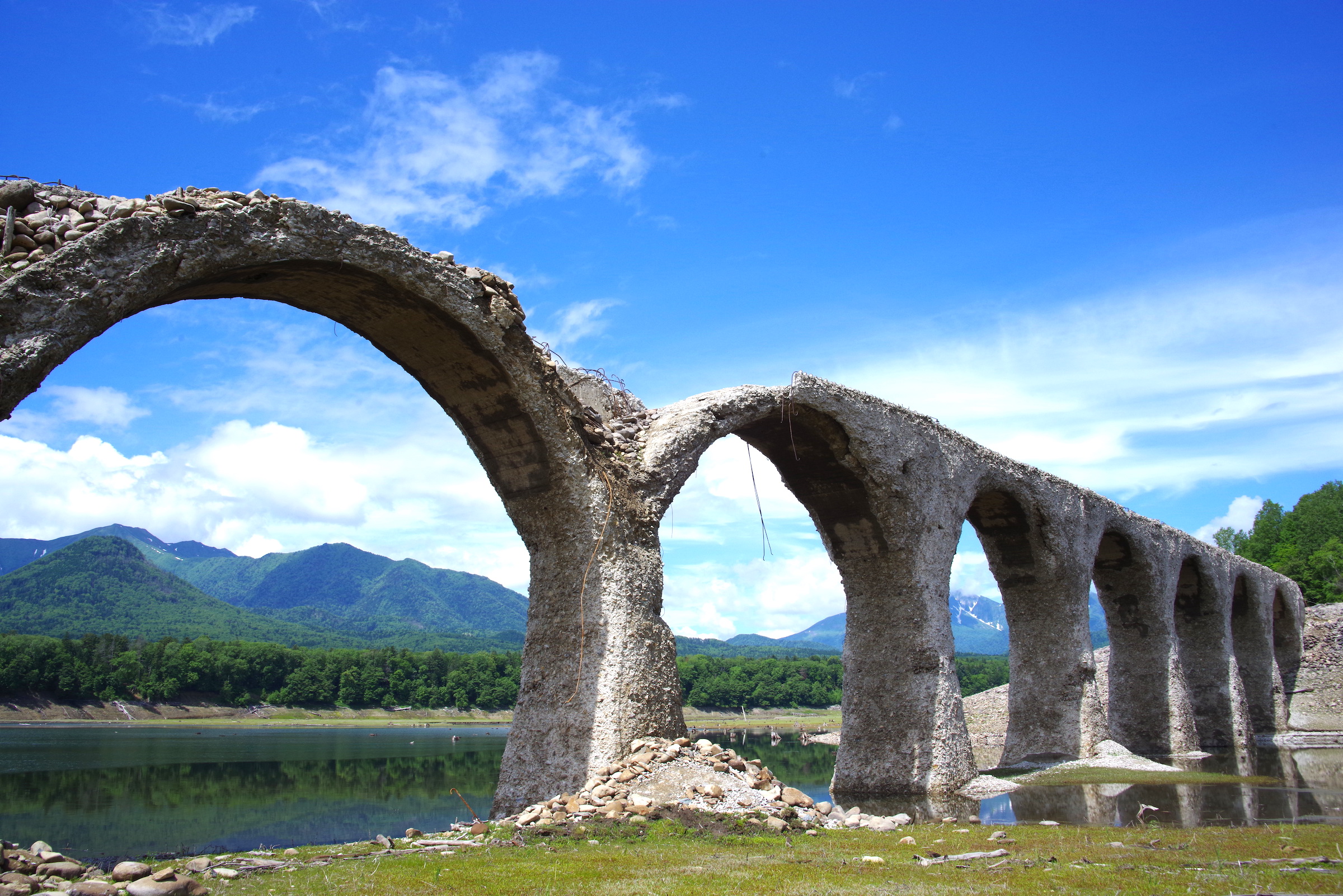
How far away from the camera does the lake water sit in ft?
34.9

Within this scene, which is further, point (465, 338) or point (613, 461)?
point (613, 461)

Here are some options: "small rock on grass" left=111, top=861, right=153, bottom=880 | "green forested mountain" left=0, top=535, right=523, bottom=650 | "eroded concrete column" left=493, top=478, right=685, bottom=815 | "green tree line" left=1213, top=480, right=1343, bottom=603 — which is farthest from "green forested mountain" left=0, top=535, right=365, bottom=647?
"small rock on grass" left=111, top=861, right=153, bottom=880

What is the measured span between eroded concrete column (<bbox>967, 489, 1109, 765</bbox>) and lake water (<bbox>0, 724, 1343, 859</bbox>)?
2.86 meters

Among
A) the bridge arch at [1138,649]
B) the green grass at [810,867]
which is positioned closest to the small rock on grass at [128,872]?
the green grass at [810,867]

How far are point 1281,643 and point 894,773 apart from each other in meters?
25.8

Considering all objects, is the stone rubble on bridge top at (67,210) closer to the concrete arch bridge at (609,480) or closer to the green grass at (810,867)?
the concrete arch bridge at (609,480)

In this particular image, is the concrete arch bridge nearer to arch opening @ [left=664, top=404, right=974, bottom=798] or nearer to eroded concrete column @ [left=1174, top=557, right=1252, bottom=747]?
arch opening @ [left=664, top=404, right=974, bottom=798]

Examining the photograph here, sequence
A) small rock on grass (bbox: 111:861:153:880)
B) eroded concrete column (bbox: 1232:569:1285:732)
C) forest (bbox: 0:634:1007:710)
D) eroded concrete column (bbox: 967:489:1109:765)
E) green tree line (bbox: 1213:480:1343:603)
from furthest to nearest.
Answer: forest (bbox: 0:634:1007:710) → green tree line (bbox: 1213:480:1343:603) → eroded concrete column (bbox: 1232:569:1285:732) → eroded concrete column (bbox: 967:489:1109:765) → small rock on grass (bbox: 111:861:153:880)

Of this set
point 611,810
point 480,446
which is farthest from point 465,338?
point 611,810

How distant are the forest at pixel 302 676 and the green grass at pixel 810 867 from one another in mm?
43754

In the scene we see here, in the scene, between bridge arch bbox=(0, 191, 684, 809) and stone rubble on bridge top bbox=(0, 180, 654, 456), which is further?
bridge arch bbox=(0, 191, 684, 809)

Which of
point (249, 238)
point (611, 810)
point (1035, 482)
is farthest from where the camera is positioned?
point (1035, 482)

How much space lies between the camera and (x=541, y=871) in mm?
5895

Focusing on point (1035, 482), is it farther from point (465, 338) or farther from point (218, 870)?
point (218, 870)
